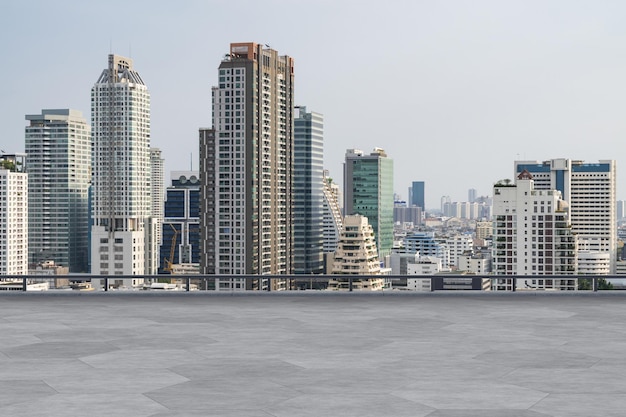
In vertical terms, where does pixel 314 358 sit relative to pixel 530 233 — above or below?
above

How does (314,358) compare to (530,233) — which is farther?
(530,233)

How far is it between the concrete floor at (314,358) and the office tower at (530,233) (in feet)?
503

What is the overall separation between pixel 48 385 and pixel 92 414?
2410 mm

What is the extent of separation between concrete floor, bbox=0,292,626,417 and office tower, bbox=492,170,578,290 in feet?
503

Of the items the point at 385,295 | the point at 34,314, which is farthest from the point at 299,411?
the point at 385,295

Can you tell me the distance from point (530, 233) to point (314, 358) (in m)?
165

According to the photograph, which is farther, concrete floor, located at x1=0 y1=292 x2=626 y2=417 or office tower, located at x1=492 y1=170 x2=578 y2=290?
office tower, located at x1=492 y1=170 x2=578 y2=290

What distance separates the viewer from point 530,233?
6949 inches

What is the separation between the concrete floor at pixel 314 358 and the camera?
41.5ft

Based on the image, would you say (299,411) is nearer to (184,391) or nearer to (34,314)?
(184,391)

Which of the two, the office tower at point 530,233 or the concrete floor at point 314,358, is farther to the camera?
the office tower at point 530,233

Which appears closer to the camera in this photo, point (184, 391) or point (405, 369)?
point (184, 391)

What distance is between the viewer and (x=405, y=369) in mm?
15430

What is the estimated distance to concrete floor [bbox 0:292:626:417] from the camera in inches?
498
